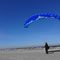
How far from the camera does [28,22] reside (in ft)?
80.8

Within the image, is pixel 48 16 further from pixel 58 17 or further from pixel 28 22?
pixel 28 22

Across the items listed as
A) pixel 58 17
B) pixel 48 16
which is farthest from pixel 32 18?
pixel 58 17

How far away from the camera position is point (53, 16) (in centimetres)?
2014

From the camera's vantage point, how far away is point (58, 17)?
1983 centimetres

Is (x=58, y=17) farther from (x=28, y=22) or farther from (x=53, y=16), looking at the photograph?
(x=28, y=22)

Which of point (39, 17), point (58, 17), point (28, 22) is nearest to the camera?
point (58, 17)

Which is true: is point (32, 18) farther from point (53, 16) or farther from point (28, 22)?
point (53, 16)

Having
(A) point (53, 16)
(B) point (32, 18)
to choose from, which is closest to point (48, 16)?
(A) point (53, 16)

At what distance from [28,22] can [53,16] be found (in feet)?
19.2

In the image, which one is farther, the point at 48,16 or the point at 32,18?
the point at 32,18

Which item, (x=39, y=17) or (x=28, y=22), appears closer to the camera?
(x=39, y=17)

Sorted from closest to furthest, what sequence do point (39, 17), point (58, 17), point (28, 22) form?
point (58, 17) < point (39, 17) < point (28, 22)

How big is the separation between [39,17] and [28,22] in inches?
123

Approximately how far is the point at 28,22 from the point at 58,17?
6.50 metres
